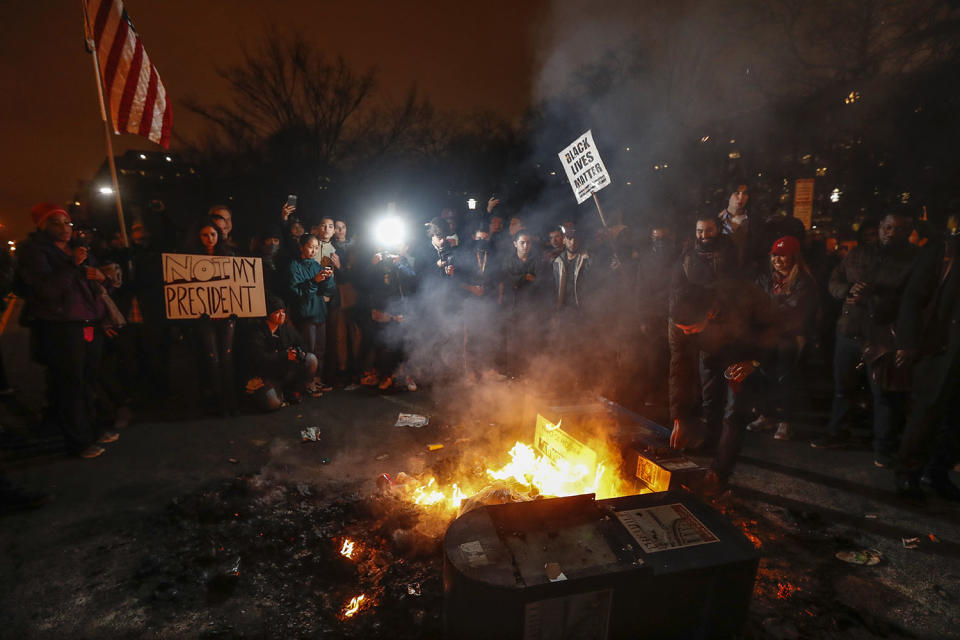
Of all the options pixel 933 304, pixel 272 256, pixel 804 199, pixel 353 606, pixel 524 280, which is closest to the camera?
pixel 353 606

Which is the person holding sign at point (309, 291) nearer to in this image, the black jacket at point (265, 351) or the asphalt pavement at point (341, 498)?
the black jacket at point (265, 351)

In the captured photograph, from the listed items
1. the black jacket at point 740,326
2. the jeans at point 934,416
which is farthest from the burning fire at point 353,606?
the jeans at point 934,416

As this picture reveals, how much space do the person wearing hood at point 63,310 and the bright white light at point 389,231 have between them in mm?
4194

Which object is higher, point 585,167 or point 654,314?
point 585,167

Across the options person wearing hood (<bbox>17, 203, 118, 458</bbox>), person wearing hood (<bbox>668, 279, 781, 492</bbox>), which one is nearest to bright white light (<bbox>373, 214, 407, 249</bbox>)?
person wearing hood (<bbox>17, 203, 118, 458</bbox>)

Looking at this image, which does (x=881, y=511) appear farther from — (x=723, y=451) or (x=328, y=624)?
(x=328, y=624)

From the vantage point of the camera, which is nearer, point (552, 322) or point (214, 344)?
point (214, 344)

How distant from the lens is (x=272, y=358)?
6.38 m

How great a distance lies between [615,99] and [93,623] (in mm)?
19596

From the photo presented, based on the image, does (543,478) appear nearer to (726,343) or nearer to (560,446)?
(560,446)

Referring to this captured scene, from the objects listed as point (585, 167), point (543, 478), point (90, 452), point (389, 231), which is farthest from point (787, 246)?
point (90, 452)

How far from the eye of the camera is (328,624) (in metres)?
2.70

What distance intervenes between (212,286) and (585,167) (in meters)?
6.00

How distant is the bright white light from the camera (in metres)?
8.04
